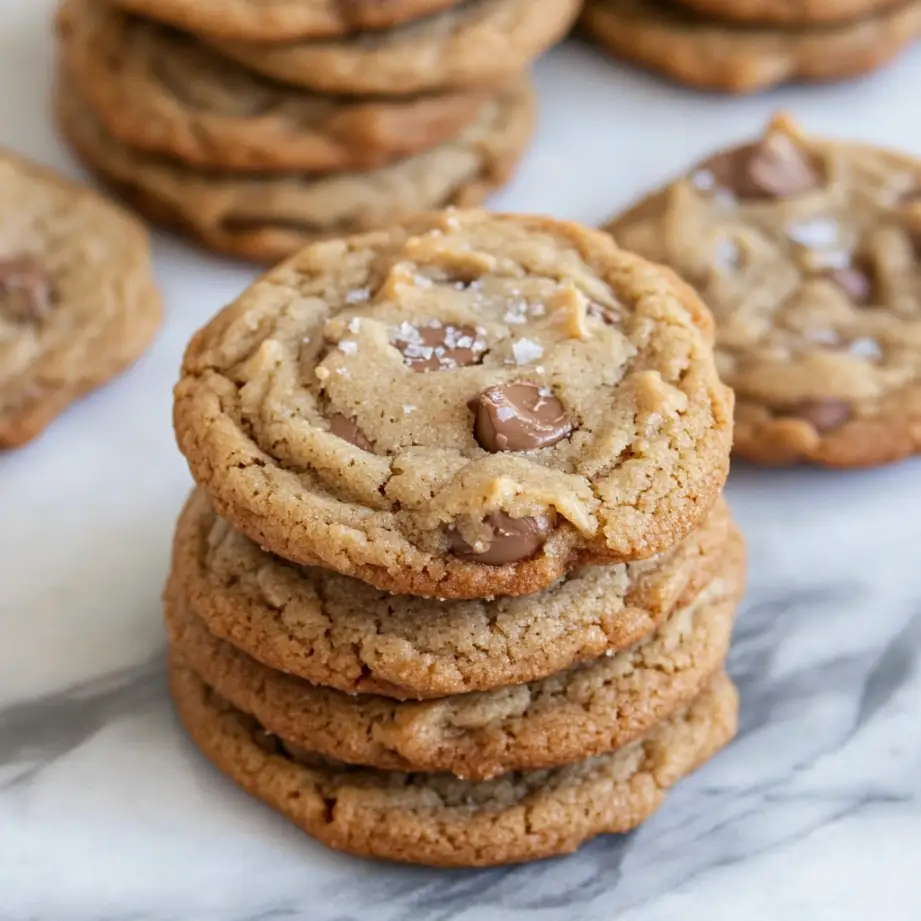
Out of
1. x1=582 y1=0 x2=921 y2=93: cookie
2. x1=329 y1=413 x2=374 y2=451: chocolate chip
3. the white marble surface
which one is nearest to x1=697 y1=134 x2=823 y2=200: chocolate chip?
x1=582 y1=0 x2=921 y2=93: cookie

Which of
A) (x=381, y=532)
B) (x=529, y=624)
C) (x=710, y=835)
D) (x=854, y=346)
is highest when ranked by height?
(x=381, y=532)

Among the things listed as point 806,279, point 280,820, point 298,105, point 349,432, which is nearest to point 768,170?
point 806,279

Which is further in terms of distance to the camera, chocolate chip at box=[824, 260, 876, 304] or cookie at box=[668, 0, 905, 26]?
cookie at box=[668, 0, 905, 26]

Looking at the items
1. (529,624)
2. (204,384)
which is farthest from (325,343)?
(529,624)

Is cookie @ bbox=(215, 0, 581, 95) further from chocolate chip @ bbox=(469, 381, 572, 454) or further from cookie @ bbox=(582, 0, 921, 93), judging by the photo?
chocolate chip @ bbox=(469, 381, 572, 454)

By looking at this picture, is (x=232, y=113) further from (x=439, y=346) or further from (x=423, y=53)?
(x=439, y=346)

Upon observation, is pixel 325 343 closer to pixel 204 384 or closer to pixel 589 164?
pixel 204 384
